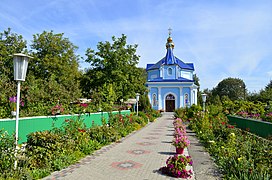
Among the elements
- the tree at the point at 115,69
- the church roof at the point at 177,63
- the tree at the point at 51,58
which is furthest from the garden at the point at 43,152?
the church roof at the point at 177,63

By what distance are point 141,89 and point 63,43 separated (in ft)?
40.0

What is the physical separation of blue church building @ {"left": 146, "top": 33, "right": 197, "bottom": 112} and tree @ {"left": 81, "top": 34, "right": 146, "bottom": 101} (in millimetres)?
16515

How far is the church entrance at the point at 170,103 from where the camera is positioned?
4409 cm

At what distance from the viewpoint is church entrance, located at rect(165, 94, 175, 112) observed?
145 feet

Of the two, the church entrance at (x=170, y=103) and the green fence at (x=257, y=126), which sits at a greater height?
the church entrance at (x=170, y=103)

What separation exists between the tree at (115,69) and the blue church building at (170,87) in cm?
1651

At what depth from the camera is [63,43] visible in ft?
102

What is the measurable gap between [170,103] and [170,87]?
294cm

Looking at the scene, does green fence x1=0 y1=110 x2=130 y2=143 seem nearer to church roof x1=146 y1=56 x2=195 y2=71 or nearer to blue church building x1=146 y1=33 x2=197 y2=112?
blue church building x1=146 y1=33 x2=197 y2=112

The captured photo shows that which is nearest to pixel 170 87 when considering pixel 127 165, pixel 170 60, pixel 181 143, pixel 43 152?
pixel 170 60

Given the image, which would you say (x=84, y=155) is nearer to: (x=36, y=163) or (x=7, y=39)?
(x=36, y=163)

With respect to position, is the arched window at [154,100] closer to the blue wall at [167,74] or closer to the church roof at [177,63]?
the blue wall at [167,74]

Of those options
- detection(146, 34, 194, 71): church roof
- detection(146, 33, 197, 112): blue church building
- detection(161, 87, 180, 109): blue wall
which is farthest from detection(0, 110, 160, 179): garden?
detection(146, 34, 194, 71): church roof

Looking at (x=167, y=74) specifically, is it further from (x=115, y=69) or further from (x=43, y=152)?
(x=43, y=152)
